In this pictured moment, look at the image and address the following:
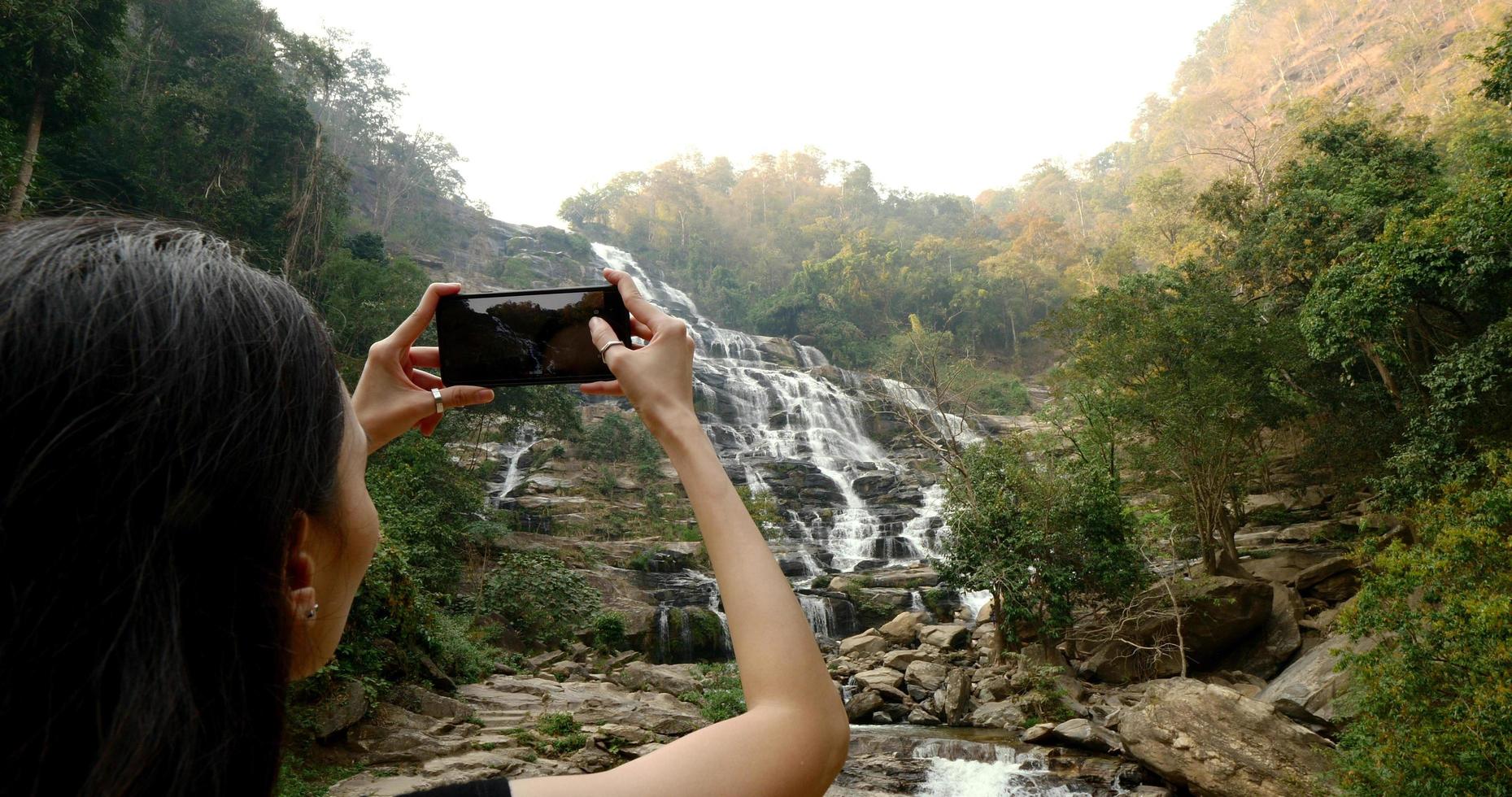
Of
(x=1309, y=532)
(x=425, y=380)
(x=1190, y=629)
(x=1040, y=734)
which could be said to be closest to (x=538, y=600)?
(x=1040, y=734)

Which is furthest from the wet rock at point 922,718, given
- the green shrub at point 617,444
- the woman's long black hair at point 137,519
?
the green shrub at point 617,444

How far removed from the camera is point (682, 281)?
3916 cm

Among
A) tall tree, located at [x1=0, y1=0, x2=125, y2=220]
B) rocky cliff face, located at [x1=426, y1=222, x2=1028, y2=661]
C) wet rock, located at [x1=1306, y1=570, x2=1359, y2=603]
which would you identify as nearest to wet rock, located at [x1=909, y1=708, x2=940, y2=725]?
rocky cliff face, located at [x1=426, y1=222, x2=1028, y2=661]

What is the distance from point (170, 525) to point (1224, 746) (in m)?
7.13

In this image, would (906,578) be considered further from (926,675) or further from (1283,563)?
(1283,563)

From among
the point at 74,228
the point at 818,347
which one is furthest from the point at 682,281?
the point at 74,228

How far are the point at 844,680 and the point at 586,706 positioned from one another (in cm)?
445

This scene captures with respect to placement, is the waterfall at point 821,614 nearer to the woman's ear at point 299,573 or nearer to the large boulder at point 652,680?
the large boulder at point 652,680

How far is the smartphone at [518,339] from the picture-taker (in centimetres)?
106

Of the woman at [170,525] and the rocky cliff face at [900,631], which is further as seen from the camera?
the rocky cliff face at [900,631]

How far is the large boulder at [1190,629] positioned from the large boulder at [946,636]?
6.48 feet

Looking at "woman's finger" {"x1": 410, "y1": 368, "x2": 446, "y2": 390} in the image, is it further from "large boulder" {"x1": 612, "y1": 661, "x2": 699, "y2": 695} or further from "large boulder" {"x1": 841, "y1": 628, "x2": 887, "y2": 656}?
"large boulder" {"x1": 841, "y1": 628, "x2": 887, "y2": 656}

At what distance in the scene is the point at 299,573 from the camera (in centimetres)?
52

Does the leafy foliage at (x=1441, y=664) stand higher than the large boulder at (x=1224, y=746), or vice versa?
the leafy foliage at (x=1441, y=664)
